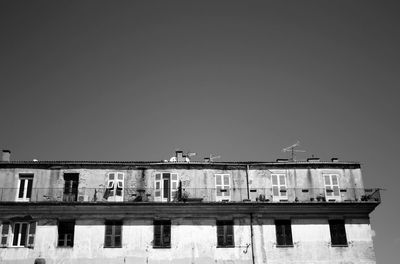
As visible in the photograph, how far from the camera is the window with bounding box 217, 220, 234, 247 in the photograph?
126ft

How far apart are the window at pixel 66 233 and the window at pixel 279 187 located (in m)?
15.3

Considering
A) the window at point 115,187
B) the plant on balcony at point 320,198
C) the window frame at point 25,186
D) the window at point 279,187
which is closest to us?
the window frame at point 25,186

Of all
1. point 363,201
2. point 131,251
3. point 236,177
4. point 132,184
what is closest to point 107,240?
point 131,251

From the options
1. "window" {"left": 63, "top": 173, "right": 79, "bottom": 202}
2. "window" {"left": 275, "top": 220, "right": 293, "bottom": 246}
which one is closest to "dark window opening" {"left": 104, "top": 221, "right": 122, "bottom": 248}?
"window" {"left": 63, "top": 173, "right": 79, "bottom": 202}

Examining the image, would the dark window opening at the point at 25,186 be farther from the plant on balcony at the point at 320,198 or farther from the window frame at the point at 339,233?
the window frame at the point at 339,233

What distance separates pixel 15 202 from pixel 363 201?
1009 inches

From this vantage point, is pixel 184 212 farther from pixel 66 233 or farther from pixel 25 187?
pixel 25 187

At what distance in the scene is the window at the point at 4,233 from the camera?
123 feet

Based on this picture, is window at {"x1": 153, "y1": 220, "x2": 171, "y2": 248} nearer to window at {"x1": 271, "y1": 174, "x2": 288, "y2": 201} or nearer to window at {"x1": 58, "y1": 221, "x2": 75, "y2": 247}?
window at {"x1": 58, "y1": 221, "x2": 75, "y2": 247}

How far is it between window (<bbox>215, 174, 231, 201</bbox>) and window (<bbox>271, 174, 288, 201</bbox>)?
3.48 metres

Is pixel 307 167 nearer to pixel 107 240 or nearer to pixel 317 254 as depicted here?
pixel 317 254

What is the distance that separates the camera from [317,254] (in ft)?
126

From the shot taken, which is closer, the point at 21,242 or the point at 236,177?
the point at 21,242

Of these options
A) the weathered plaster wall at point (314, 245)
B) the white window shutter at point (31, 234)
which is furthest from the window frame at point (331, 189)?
the white window shutter at point (31, 234)
